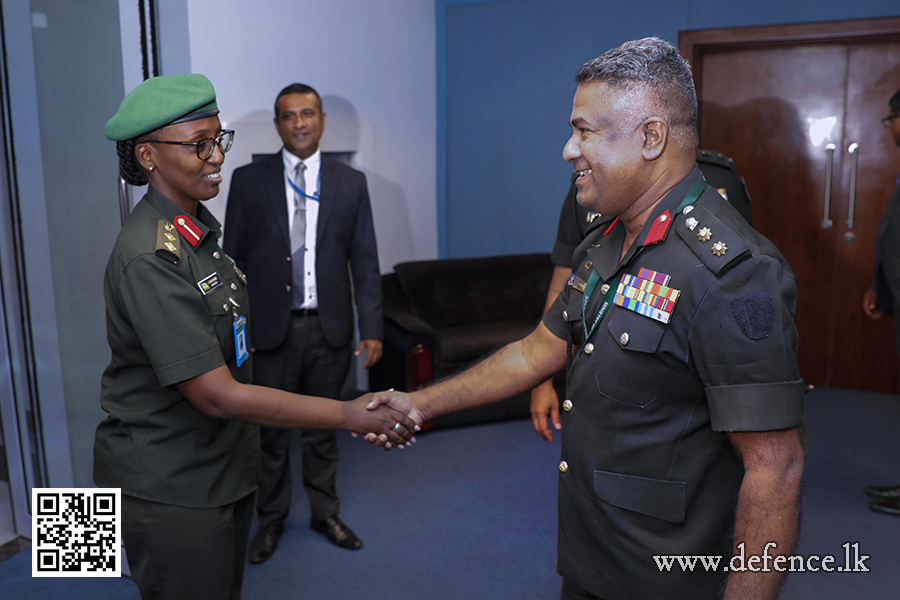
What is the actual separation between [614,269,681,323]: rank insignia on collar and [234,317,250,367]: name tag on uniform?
0.83m

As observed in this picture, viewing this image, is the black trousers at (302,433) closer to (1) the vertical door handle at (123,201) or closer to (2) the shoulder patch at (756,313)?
(1) the vertical door handle at (123,201)

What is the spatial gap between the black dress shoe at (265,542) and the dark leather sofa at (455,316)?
123cm

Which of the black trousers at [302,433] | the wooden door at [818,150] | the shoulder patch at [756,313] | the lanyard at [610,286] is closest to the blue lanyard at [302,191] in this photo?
the black trousers at [302,433]

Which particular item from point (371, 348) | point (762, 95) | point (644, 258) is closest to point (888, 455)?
point (762, 95)

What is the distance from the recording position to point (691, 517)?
1276 mm

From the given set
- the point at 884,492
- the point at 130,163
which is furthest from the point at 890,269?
the point at 130,163

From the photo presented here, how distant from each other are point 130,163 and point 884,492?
3162mm

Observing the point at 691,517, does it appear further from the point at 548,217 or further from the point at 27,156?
the point at 548,217

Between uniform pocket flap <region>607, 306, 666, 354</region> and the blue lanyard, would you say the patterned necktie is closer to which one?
the blue lanyard

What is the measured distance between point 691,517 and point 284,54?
10.4 ft

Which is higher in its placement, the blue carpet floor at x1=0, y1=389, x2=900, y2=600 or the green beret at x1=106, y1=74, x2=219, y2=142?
the green beret at x1=106, y1=74, x2=219, y2=142

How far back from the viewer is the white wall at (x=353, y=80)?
3.43 m

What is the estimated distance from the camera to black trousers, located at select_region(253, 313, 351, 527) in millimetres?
2812

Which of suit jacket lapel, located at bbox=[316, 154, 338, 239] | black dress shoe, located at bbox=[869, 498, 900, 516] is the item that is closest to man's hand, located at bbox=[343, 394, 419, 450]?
suit jacket lapel, located at bbox=[316, 154, 338, 239]
